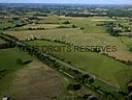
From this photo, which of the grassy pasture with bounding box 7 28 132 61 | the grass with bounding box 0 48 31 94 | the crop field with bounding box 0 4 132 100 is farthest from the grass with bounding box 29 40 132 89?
the grass with bounding box 0 48 31 94

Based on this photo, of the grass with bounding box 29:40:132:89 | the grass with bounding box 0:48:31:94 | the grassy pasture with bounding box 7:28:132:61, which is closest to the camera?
the grass with bounding box 0:48:31:94

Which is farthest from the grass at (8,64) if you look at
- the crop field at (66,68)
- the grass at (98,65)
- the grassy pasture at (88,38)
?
the grassy pasture at (88,38)

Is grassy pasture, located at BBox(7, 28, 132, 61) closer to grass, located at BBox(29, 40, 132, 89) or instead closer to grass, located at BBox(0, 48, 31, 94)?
grass, located at BBox(29, 40, 132, 89)

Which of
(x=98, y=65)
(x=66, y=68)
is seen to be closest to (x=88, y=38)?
(x=98, y=65)

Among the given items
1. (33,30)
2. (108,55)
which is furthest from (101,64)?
(33,30)

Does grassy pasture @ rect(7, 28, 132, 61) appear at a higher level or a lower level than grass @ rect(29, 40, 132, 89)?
lower

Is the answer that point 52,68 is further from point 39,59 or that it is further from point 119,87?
point 119,87

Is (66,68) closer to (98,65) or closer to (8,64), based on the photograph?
(98,65)
